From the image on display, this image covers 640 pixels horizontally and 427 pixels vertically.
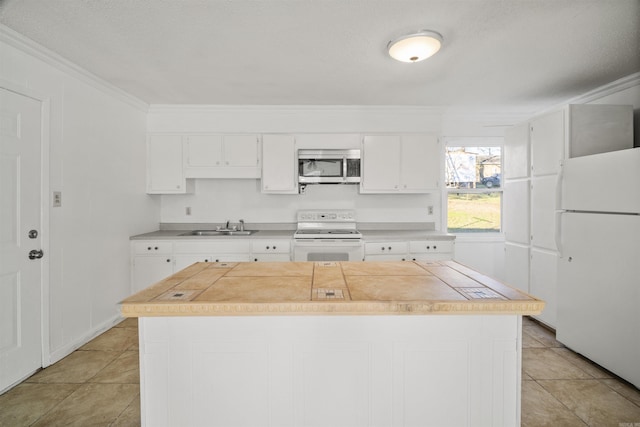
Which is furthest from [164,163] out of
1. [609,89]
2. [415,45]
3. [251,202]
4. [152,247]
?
[609,89]

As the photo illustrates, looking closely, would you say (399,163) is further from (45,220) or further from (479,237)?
(45,220)

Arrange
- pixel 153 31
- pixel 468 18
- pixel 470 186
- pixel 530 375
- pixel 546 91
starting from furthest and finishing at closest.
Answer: pixel 470 186, pixel 546 91, pixel 530 375, pixel 153 31, pixel 468 18

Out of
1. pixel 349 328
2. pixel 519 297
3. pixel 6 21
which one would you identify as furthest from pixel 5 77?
pixel 519 297

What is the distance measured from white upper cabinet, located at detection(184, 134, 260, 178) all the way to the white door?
1.56 meters

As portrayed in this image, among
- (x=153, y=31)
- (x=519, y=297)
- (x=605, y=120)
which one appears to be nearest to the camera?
(x=519, y=297)

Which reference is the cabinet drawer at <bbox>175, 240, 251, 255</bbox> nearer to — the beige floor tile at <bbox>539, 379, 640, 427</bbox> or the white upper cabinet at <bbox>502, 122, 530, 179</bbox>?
the beige floor tile at <bbox>539, 379, 640, 427</bbox>

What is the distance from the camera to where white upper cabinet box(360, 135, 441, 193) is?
385 cm

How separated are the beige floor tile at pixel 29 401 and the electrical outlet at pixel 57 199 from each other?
1.34 meters

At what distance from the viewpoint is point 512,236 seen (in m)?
3.58

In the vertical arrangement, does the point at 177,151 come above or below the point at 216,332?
above

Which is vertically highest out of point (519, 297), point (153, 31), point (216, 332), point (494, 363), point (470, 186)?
point (153, 31)

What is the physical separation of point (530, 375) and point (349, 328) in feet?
6.17

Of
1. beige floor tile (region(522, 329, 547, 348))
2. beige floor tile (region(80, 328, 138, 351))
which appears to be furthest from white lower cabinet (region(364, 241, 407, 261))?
beige floor tile (region(80, 328, 138, 351))

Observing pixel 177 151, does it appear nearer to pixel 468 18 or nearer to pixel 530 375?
pixel 468 18
